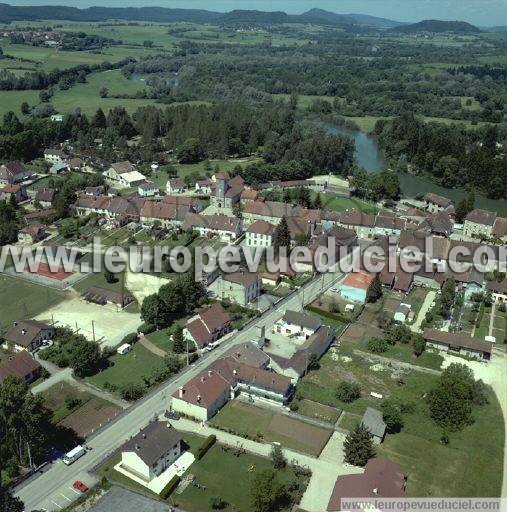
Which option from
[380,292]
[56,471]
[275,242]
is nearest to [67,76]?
[275,242]

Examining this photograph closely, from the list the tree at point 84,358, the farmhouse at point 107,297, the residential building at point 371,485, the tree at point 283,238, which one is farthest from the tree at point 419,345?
the farmhouse at point 107,297

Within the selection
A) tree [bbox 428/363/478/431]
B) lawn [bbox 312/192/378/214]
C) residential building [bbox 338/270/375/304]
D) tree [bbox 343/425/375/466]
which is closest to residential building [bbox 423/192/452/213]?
lawn [bbox 312/192/378/214]

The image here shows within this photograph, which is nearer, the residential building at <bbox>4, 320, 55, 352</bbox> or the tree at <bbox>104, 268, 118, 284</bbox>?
the residential building at <bbox>4, 320, 55, 352</bbox>

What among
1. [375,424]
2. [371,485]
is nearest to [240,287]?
[375,424]

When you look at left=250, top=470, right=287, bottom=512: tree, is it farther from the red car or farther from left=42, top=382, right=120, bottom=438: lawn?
left=42, top=382, right=120, bottom=438: lawn

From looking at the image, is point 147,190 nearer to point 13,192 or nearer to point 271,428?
point 13,192

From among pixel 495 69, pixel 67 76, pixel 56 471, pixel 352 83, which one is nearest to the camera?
pixel 56 471

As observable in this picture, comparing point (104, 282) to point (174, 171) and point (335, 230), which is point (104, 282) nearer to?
point (335, 230)
